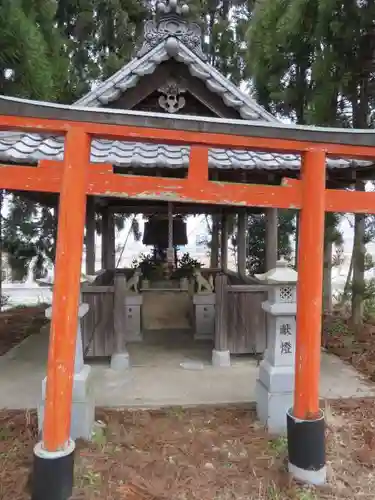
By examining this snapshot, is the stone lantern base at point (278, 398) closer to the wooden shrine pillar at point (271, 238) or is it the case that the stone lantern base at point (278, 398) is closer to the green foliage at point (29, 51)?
the wooden shrine pillar at point (271, 238)

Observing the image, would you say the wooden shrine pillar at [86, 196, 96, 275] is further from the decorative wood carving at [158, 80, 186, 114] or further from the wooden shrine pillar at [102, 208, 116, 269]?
the decorative wood carving at [158, 80, 186, 114]

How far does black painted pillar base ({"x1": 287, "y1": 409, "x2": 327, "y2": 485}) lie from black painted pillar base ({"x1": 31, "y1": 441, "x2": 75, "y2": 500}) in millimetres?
1651

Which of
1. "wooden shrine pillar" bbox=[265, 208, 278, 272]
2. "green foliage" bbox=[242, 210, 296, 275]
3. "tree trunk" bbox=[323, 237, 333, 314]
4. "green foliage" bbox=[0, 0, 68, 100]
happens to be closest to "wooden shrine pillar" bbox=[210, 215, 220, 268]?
"green foliage" bbox=[242, 210, 296, 275]

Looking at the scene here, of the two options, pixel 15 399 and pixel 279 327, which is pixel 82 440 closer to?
pixel 15 399

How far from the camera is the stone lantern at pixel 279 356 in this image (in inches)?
146

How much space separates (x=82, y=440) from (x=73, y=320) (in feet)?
4.19

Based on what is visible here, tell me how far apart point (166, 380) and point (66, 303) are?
252 centimetres

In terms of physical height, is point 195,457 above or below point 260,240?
below

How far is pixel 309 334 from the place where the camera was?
3.08 m

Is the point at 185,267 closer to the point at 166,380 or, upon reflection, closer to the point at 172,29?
the point at 166,380

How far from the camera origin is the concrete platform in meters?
4.34

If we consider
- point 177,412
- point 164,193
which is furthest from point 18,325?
point 164,193

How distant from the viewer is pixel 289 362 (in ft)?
12.5

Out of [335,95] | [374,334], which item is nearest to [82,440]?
[374,334]
